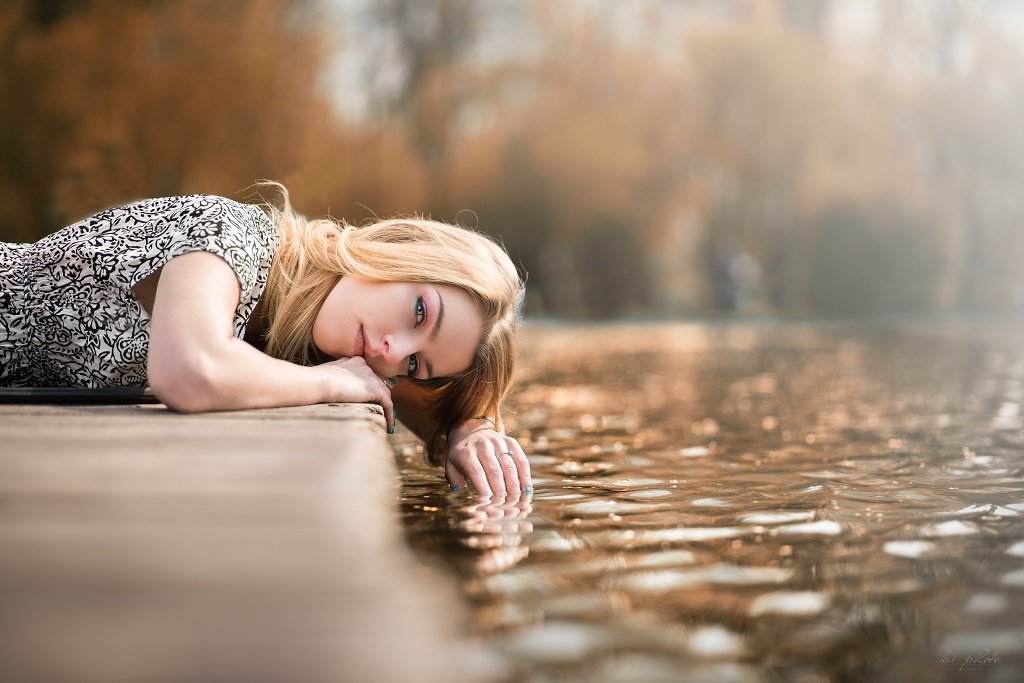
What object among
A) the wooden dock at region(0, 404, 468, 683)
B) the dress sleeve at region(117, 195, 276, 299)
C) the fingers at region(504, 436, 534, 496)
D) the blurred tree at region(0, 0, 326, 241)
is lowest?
the fingers at region(504, 436, 534, 496)

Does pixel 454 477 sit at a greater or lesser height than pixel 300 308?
lesser

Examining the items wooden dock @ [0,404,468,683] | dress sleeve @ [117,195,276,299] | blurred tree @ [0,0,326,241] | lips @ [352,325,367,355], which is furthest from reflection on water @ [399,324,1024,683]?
blurred tree @ [0,0,326,241]

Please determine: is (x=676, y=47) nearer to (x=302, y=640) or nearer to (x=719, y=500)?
(x=719, y=500)

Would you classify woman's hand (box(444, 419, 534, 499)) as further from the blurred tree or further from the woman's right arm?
the blurred tree

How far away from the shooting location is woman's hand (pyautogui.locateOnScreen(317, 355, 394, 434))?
180 cm

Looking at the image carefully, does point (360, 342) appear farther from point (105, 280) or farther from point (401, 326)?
point (105, 280)

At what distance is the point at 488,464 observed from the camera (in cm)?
180

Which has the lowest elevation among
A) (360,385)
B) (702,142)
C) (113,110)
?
(360,385)

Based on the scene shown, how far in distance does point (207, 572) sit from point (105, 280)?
125 cm

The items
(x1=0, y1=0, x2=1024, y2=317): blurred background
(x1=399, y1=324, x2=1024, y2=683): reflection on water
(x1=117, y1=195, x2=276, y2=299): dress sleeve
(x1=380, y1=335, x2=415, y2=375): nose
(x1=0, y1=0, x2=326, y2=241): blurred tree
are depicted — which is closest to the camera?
(x1=399, y1=324, x2=1024, y2=683): reflection on water

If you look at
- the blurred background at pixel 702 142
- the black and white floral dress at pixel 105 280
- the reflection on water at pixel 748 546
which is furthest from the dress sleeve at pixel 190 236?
the blurred background at pixel 702 142

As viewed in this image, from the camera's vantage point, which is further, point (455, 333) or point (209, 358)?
point (455, 333)

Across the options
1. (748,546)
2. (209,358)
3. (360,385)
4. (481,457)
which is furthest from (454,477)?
(748,546)

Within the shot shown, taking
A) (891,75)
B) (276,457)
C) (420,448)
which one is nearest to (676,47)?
(891,75)
